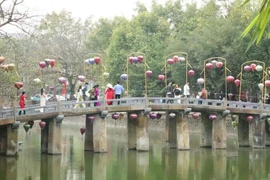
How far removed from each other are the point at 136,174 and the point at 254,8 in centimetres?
2492

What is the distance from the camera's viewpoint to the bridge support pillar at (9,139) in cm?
2331

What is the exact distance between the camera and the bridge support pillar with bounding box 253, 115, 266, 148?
30.4m

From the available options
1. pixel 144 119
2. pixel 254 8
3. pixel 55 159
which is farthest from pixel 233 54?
pixel 55 159

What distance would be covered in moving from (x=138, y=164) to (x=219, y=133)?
6862 millimetres

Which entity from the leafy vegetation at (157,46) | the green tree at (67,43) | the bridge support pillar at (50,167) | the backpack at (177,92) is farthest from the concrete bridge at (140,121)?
the green tree at (67,43)

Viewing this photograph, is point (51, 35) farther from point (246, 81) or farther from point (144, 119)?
point (144, 119)

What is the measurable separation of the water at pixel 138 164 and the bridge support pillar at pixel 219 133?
1.80ft

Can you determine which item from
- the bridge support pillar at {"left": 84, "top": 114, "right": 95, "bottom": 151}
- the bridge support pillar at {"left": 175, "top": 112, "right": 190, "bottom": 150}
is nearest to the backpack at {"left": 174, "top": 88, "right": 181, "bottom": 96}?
the bridge support pillar at {"left": 175, "top": 112, "right": 190, "bottom": 150}

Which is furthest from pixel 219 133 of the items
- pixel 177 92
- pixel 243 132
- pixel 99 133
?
pixel 99 133

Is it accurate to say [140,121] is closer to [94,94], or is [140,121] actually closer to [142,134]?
[142,134]

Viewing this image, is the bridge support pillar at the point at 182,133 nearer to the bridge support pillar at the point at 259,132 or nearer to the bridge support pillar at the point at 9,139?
the bridge support pillar at the point at 259,132

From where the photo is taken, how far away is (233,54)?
130 feet

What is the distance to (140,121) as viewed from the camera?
92.6 feet

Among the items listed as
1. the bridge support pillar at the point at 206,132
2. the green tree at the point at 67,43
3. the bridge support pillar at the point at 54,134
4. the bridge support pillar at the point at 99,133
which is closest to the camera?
the bridge support pillar at the point at 54,134
